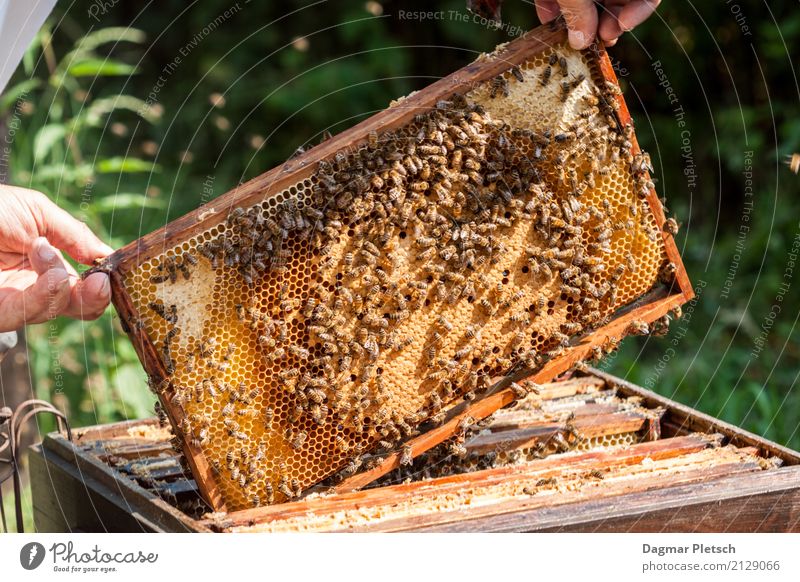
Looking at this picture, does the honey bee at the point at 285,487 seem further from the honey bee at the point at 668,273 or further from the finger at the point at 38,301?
the honey bee at the point at 668,273

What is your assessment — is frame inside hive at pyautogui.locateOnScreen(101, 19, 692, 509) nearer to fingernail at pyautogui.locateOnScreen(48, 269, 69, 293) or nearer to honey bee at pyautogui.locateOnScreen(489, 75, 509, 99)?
honey bee at pyautogui.locateOnScreen(489, 75, 509, 99)

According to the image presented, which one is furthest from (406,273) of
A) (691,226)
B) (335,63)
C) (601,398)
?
(691,226)

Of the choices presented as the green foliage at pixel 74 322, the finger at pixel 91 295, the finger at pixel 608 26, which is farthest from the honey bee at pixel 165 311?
the green foliage at pixel 74 322

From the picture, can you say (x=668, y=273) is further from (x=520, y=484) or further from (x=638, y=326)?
(x=520, y=484)

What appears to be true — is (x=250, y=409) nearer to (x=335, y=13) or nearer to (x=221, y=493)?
(x=221, y=493)

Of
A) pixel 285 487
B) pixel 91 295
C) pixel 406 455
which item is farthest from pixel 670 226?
pixel 91 295

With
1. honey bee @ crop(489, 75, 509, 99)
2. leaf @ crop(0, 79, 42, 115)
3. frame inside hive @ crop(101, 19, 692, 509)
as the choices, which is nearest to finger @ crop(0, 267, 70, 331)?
frame inside hive @ crop(101, 19, 692, 509)
